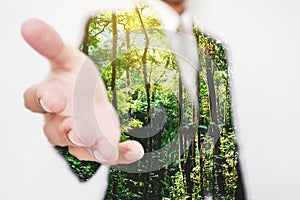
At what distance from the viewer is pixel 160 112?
1172mm

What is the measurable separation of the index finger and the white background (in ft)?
0.55

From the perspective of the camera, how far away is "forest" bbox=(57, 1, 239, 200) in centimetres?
116

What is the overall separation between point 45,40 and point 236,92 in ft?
1.88

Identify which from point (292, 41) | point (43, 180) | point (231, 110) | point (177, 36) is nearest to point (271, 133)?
point (231, 110)

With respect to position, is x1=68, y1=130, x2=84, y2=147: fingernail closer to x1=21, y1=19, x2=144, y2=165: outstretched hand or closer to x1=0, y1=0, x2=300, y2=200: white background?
x1=21, y1=19, x2=144, y2=165: outstretched hand

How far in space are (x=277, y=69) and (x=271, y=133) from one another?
18cm

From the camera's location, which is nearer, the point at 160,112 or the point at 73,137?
the point at 73,137

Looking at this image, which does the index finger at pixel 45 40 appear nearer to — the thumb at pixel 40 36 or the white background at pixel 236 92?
the thumb at pixel 40 36

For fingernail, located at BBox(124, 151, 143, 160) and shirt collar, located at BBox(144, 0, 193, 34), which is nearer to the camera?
fingernail, located at BBox(124, 151, 143, 160)

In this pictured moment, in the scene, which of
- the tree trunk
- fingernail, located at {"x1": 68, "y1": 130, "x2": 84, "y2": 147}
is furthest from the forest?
fingernail, located at {"x1": 68, "y1": 130, "x2": 84, "y2": 147}

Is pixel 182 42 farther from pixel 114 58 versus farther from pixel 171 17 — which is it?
pixel 114 58

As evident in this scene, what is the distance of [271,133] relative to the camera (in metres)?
1.21

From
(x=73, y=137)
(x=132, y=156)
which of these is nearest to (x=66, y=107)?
(x=73, y=137)

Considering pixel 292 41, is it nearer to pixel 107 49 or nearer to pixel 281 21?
pixel 281 21
